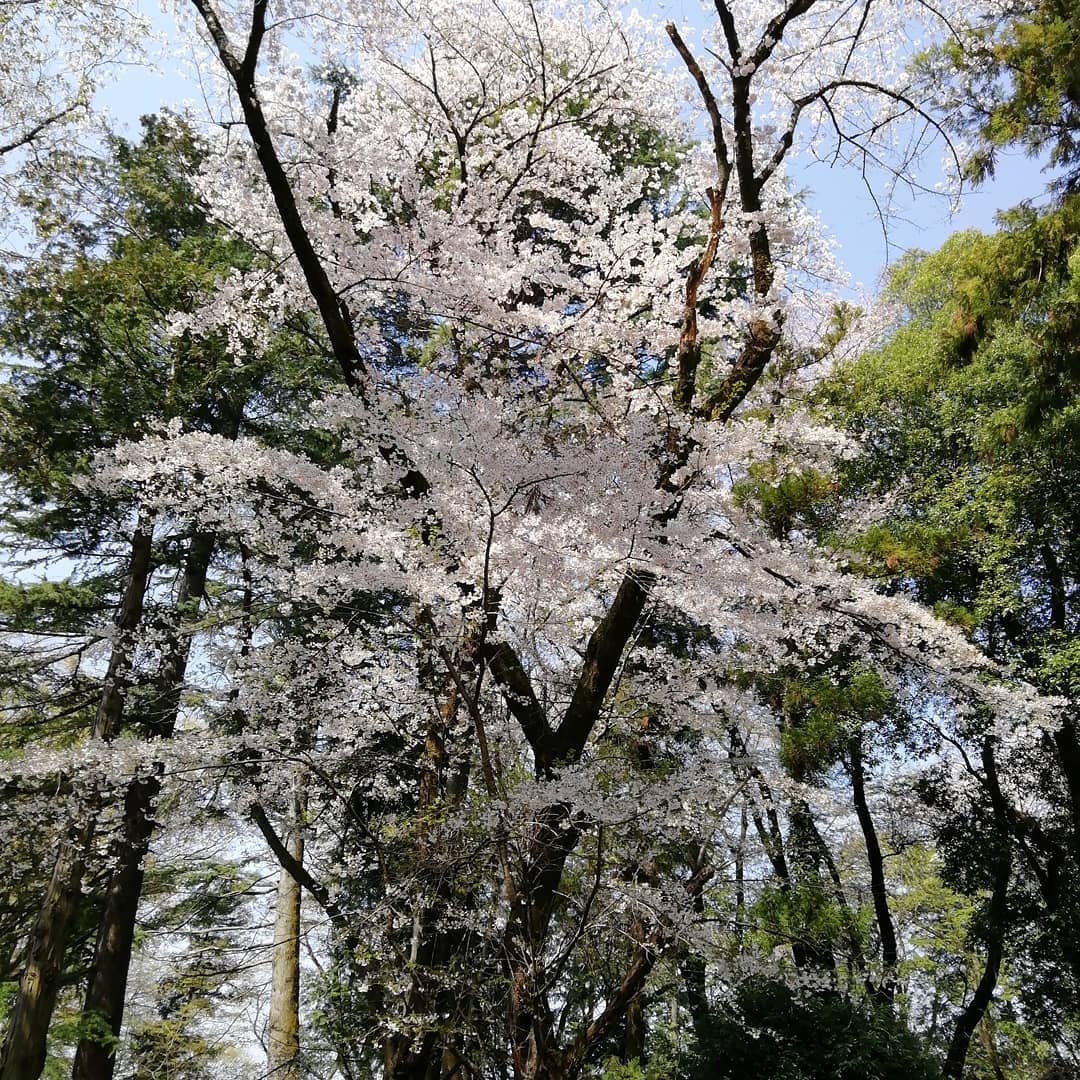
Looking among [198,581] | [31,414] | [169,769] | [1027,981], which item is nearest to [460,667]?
[169,769]

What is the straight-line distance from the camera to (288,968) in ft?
22.2

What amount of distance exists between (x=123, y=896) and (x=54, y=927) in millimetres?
764

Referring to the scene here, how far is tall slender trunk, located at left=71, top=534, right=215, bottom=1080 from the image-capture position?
615 centimetres

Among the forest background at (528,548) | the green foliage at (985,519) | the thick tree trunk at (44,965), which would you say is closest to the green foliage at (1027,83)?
the forest background at (528,548)

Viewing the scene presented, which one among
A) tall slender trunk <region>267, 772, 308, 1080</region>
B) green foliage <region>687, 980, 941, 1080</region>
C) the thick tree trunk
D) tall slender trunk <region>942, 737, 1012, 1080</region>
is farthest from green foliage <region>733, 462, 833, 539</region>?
the thick tree trunk

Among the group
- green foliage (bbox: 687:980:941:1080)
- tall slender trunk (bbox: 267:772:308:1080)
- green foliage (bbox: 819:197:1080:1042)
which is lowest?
green foliage (bbox: 687:980:941:1080)

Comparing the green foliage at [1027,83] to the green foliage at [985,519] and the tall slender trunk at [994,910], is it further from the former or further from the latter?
the tall slender trunk at [994,910]

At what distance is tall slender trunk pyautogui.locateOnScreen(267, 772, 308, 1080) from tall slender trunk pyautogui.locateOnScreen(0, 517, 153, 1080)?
5.29 ft

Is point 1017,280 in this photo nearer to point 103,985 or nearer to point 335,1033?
point 335,1033

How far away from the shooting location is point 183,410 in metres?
7.68

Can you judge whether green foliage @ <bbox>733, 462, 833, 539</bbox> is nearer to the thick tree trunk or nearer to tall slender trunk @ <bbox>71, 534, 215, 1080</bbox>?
tall slender trunk @ <bbox>71, 534, 215, 1080</bbox>

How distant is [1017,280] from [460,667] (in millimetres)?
5167

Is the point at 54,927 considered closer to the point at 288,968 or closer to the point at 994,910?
the point at 288,968

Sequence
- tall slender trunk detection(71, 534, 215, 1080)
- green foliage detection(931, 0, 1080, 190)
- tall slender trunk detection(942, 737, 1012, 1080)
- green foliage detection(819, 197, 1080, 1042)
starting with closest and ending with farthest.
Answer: green foliage detection(931, 0, 1080, 190) → tall slender trunk detection(71, 534, 215, 1080) → green foliage detection(819, 197, 1080, 1042) → tall slender trunk detection(942, 737, 1012, 1080)
